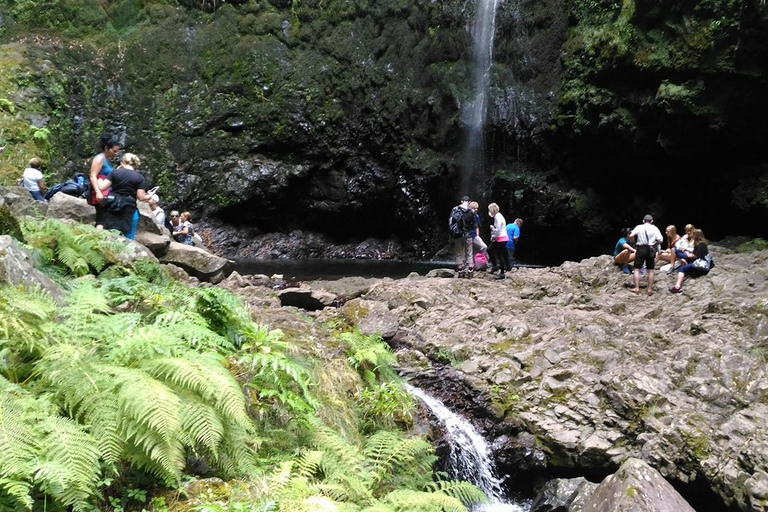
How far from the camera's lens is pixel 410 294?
1070 centimetres

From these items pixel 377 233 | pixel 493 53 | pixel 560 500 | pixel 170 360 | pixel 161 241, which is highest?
pixel 493 53

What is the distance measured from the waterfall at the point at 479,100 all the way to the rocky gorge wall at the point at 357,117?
420 millimetres

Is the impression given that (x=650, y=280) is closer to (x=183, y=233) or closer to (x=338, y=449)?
(x=338, y=449)

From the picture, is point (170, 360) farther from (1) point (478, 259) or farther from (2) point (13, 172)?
(2) point (13, 172)

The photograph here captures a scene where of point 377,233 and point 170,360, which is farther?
point 377,233

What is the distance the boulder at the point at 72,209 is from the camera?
9.38 m

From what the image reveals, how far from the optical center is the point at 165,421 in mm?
2975

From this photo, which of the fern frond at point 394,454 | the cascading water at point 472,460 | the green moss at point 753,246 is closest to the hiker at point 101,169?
the cascading water at point 472,460

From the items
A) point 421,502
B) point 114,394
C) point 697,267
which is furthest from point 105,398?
point 697,267

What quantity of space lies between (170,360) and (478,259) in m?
12.6

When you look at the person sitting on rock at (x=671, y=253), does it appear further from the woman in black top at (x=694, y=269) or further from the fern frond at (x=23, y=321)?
the fern frond at (x=23, y=321)

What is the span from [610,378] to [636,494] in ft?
10.1

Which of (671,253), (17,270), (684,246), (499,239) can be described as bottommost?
(671,253)

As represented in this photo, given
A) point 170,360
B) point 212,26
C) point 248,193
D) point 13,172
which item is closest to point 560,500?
point 170,360
